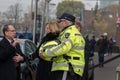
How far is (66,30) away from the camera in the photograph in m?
6.36

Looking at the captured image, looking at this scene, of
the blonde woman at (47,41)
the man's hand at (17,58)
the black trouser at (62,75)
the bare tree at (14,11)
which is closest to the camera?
the black trouser at (62,75)

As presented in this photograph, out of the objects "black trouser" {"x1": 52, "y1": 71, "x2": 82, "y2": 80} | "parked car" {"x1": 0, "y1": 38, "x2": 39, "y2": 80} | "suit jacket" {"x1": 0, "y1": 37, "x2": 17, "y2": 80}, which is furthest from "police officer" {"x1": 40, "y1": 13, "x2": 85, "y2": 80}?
"parked car" {"x1": 0, "y1": 38, "x2": 39, "y2": 80}

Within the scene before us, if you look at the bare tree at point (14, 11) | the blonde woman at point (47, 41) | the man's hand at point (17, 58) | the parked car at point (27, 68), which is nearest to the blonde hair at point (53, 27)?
the blonde woman at point (47, 41)

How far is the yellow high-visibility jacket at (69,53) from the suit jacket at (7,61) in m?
0.93

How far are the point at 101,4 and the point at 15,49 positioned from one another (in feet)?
595

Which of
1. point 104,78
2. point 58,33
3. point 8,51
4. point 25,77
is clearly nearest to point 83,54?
point 58,33

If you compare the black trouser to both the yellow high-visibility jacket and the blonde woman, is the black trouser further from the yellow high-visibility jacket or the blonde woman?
the blonde woman

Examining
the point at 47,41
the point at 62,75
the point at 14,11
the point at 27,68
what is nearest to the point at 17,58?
the point at 47,41

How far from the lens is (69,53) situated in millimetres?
6277

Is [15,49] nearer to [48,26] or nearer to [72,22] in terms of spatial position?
[48,26]

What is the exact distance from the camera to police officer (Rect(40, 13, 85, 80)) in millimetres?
6199

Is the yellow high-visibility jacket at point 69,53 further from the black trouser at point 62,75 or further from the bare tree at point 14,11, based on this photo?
the bare tree at point 14,11

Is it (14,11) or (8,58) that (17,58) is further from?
(14,11)

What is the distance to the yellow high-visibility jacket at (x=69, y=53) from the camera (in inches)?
243
